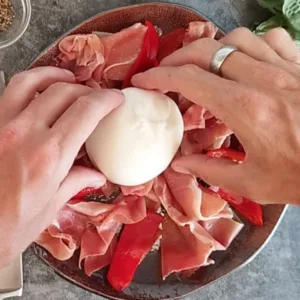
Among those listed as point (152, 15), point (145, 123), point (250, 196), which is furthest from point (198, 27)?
point (250, 196)

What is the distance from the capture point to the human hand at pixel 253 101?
746 millimetres

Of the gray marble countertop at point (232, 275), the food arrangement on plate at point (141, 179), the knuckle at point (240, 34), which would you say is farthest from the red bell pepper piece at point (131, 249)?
the knuckle at point (240, 34)

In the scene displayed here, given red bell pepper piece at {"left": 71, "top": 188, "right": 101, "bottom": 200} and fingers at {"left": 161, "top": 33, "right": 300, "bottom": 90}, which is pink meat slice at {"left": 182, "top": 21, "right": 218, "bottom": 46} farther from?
red bell pepper piece at {"left": 71, "top": 188, "right": 101, "bottom": 200}

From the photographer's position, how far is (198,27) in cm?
96

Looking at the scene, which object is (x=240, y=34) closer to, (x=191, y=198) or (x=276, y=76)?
(x=276, y=76)

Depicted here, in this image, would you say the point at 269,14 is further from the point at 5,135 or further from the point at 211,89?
the point at 5,135

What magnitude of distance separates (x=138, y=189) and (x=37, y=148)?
29 cm

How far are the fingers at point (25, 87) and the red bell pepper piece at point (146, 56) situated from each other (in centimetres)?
10

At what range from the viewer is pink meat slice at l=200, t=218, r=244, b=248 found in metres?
1.06

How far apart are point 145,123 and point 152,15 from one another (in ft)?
0.68

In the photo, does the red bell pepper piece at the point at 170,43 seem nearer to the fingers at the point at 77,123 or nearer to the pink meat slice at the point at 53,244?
the fingers at the point at 77,123

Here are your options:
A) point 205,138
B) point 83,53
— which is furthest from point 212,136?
point 83,53

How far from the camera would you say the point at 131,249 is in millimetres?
1017

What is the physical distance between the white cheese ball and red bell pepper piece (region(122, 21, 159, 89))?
0.17ft
